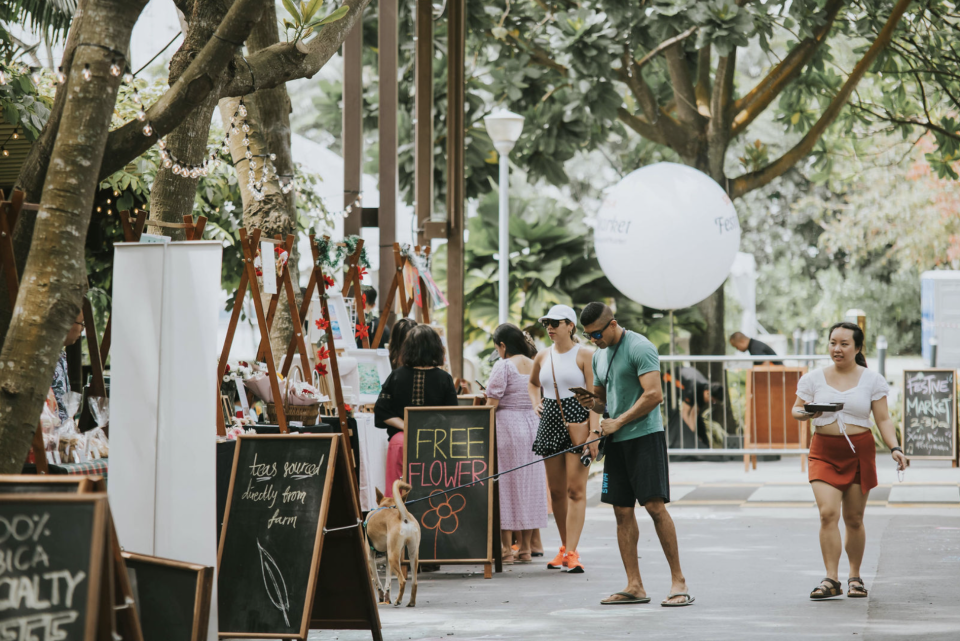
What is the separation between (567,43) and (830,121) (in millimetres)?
4308

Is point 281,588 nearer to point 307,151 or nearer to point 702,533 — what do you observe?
point 702,533

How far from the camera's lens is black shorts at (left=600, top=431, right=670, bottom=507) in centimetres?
658

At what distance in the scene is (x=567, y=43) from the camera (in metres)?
13.2

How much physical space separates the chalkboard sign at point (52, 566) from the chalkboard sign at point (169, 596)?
776 millimetres

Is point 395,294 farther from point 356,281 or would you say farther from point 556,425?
point 556,425

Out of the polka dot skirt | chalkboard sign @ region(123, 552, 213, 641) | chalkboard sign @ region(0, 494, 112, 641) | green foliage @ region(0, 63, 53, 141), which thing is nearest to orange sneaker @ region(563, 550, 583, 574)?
the polka dot skirt

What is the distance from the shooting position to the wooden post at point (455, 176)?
472 inches

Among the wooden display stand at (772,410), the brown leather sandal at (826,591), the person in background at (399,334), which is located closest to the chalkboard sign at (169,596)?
the brown leather sandal at (826,591)

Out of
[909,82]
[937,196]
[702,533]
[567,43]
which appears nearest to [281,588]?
[702,533]

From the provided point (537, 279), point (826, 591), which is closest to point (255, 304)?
point (826, 591)

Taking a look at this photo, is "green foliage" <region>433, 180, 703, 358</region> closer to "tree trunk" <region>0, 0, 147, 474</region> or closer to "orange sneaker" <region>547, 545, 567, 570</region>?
"orange sneaker" <region>547, 545, 567, 570</region>

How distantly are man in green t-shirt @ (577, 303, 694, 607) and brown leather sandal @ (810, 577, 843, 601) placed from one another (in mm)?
769

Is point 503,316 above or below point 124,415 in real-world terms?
above

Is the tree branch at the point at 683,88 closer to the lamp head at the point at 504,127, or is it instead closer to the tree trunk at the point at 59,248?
the lamp head at the point at 504,127
